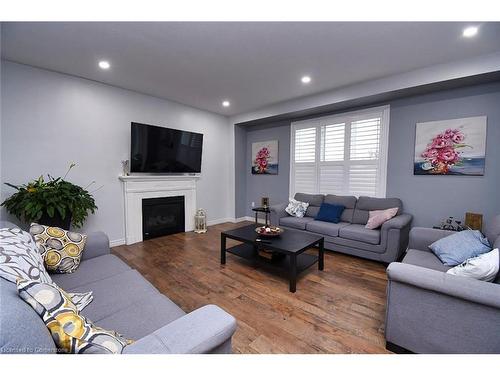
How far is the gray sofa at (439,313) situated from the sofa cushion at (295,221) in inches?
84.2

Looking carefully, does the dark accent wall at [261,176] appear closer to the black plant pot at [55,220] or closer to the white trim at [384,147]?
the white trim at [384,147]

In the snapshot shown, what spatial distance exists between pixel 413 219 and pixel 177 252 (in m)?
3.67

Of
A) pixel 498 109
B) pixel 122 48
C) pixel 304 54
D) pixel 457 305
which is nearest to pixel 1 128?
pixel 122 48

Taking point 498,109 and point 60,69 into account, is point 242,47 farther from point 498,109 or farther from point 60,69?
point 498,109

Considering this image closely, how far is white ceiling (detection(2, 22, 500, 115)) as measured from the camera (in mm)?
2086

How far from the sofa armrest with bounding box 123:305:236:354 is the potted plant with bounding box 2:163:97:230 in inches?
102

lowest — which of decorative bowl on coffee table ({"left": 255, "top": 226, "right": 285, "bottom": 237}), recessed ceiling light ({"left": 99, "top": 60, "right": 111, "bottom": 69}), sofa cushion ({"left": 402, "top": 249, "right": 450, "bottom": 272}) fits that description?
sofa cushion ({"left": 402, "top": 249, "right": 450, "bottom": 272})

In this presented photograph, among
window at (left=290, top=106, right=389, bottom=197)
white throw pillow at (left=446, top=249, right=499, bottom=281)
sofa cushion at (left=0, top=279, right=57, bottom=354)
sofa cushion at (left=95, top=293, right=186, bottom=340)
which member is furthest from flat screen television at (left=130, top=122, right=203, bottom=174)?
white throw pillow at (left=446, top=249, right=499, bottom=281)

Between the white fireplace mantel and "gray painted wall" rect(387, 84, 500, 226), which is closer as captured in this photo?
"gray painted wall" rect(387, 84, 500, 226)

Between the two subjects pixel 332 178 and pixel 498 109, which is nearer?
pixel 498 109

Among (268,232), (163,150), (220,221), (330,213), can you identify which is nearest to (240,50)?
A: (268,232)

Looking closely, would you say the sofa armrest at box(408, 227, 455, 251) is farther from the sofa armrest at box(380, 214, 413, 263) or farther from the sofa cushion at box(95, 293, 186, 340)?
the sofa cushion at box(95, 293, 186, 340)

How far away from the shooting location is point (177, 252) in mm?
3389

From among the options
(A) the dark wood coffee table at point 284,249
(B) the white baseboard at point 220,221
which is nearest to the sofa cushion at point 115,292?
(A) the dark wood coffee table at point 284,249
